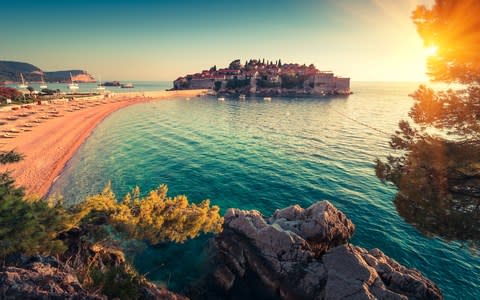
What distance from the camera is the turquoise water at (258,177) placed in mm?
13523

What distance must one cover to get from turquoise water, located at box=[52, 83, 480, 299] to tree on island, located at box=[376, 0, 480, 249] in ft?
3.93

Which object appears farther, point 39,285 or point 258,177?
point 258,177

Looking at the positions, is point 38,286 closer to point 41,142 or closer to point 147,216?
point 147,216

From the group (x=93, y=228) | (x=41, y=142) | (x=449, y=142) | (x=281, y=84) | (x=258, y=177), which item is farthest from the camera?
(x=281, y=84)

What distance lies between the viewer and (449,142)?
26.8 ft

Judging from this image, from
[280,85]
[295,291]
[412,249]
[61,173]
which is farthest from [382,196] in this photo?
[280,85]

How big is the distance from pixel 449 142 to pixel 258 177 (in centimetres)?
1853

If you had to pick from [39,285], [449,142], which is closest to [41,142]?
[39,285]

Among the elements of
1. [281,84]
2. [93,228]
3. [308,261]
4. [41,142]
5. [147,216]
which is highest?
[281,84]

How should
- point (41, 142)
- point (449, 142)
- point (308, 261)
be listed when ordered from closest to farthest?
point (449, 142)
point (308, 261)
point (41, 142)

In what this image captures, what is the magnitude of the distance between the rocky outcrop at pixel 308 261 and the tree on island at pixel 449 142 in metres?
3.20

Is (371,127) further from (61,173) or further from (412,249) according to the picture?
(61,173)

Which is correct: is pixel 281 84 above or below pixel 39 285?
above

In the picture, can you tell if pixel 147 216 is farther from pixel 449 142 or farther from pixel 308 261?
pixel 449 142
